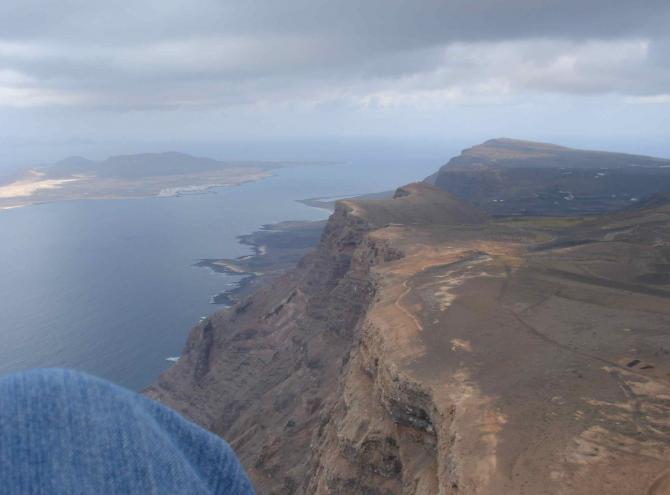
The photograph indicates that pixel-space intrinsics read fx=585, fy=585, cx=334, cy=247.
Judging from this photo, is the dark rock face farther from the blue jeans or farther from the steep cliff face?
the blue jeans

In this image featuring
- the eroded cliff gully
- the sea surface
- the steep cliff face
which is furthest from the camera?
the sea surface

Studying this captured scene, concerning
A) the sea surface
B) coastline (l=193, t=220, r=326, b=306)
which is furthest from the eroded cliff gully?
coastline (l=193, t=220, r=326, b=306)

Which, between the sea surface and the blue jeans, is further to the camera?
the sea surface

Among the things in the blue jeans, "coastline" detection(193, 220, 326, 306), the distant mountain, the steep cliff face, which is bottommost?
"coastline" detection(193, 220, 326, 306)

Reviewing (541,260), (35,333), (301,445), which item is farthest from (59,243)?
(541,260)

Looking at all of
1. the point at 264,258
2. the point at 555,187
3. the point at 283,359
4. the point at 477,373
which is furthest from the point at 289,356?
the point at 555,187

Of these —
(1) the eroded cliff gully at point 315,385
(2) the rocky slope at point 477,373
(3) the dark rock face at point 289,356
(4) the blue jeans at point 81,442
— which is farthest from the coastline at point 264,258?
(4) the blue jeans at point 81,442
